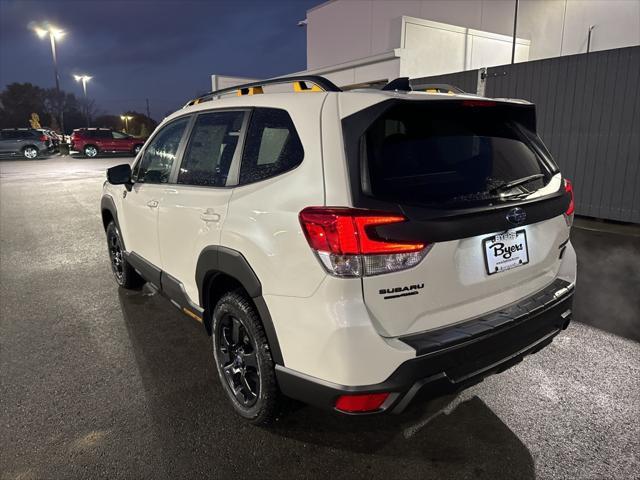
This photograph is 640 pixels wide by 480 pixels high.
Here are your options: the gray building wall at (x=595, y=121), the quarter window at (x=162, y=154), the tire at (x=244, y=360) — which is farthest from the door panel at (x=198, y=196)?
the gray building wall at (x=595, y=121)

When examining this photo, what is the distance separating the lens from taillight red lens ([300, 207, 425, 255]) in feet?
6.48

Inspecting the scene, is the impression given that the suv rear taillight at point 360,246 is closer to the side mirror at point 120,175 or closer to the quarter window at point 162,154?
the quarter window at point 162,154

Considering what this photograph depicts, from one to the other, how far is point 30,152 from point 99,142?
371 cm

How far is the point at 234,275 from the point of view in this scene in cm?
252

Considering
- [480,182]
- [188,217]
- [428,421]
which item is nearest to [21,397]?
[188,217]

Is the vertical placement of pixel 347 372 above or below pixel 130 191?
below

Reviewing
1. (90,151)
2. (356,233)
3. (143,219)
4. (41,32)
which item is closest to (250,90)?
(143,219)

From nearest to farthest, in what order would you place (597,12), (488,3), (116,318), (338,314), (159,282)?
(338,314) < (159,282) < (116,318) < (597,12) < (488,3)

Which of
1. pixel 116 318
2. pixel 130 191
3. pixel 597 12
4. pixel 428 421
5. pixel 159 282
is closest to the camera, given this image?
pixel 428 421

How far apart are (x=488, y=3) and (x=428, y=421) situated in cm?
2434

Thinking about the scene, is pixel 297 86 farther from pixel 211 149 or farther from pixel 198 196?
pixel 198 196

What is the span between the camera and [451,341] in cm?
213

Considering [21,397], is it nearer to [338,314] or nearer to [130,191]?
[130,191]

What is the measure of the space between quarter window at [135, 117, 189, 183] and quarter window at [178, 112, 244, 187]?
25 cm
